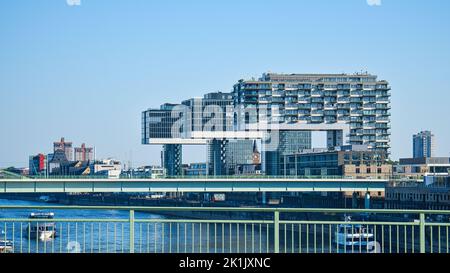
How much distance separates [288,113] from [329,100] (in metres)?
7.06

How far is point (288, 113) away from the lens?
133m

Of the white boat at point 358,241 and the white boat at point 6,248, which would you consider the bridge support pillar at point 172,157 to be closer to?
the white boat at point 358,241

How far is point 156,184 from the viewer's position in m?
60.1

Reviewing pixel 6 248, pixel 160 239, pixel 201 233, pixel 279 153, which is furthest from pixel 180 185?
pixel 279 153

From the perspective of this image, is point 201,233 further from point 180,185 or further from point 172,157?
point 172,157

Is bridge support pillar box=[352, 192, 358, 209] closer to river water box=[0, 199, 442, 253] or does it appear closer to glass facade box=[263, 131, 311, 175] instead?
river water box=[0, 199, 442, 253]

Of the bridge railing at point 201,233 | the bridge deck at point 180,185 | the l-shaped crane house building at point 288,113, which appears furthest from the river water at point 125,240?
the l-shaped crane house building at point 288,113

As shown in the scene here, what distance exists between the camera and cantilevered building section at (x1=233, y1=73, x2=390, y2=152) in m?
131

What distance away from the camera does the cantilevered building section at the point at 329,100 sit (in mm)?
130750

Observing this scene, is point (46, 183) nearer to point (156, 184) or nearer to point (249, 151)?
point (156, 184)

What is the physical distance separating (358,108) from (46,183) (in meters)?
86.2

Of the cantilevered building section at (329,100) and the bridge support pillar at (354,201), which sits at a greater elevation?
the cantilevered building section at (329,100)
